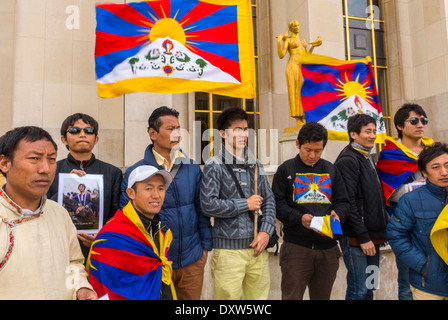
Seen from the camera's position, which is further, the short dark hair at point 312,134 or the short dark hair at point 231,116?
the short dark hair at point 312,134

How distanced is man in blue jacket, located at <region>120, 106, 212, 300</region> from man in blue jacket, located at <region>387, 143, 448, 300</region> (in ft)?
5.62

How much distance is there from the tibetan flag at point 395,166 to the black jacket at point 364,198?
0.11 m

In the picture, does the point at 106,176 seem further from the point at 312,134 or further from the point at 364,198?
the point at 364,198

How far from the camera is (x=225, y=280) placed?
298cm

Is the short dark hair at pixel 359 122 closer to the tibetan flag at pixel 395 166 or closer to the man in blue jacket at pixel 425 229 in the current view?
the tibetan flag at pixel 395 166

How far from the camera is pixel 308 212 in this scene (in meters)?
3.37

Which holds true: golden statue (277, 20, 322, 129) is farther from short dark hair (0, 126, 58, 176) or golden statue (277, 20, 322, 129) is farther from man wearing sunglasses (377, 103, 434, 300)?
short dark hair (0, 126, 58, 176)

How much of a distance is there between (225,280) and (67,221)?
1430 millimetres

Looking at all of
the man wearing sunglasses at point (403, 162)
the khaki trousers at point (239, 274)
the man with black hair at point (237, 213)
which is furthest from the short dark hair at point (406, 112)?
the khaki trousers at point (239, 274)

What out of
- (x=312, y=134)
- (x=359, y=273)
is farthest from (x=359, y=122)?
(x=359, y=273)

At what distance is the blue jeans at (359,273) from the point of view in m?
3.47

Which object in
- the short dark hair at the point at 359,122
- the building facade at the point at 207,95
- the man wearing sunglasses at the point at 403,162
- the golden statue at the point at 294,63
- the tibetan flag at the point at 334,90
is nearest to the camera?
the man wearing sunglasses at the point at 403,162
